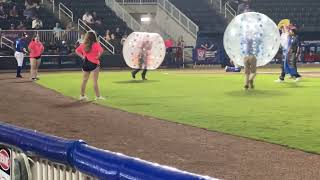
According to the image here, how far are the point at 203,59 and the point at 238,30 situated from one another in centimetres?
2207

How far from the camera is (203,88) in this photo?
18.9 meters

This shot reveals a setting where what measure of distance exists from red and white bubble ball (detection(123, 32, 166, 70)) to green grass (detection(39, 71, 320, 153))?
2.57 meters

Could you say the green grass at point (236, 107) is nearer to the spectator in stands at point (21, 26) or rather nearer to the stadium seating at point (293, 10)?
the spectator in stands at point (21, 26)

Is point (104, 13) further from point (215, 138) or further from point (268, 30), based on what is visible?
point (215, 138)

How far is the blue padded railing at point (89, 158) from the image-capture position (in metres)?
2.77

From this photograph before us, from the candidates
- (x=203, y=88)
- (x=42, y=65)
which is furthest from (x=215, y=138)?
(x=42, y=65)

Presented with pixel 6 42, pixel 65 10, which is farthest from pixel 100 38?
pixel 6 42

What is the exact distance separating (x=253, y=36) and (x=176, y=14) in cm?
2527

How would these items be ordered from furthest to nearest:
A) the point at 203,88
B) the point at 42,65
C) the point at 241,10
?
the point at 241,10, the point at 42,65, the point at 203,88

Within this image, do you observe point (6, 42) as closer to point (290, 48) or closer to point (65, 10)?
point (65, 10)

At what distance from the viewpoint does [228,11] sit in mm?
44469

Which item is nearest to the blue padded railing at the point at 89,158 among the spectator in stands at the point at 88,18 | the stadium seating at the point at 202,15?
the spectator in stands at the point at 88,18

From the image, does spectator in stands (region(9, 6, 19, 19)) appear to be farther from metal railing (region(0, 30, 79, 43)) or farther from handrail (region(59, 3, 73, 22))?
handrail (region(59, 3, 73, 22))

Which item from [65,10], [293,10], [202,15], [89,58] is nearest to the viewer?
[89,58]
